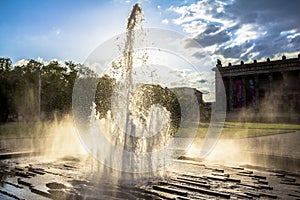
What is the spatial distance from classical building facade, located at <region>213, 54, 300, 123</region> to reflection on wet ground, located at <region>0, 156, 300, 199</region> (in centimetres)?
5772

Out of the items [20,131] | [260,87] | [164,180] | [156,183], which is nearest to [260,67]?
[260,87]

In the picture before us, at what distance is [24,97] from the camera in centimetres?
4862

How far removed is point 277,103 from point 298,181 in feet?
226

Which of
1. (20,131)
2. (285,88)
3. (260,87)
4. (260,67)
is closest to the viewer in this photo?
(20,131)

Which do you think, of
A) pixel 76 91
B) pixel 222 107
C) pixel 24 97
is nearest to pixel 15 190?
pixel 76 91

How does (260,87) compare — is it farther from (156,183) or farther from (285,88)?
(156,183)

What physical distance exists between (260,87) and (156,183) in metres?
72.8

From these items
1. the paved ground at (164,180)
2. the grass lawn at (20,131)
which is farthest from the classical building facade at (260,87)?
the paved ground at (164,180)

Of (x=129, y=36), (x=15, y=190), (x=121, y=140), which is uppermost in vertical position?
(x=129, y=36)

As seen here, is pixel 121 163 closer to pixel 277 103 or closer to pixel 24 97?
pixel 24 97

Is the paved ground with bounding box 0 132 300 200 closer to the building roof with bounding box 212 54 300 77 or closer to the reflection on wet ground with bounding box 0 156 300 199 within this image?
the reflection on wet ground with bounding box 0 156 300 199

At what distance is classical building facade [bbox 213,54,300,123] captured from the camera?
6834 centimetres

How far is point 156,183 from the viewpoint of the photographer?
7977mm

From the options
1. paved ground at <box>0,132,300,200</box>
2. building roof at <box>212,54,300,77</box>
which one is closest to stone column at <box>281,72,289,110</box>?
building roof at <box>212,54,300,77</box>
